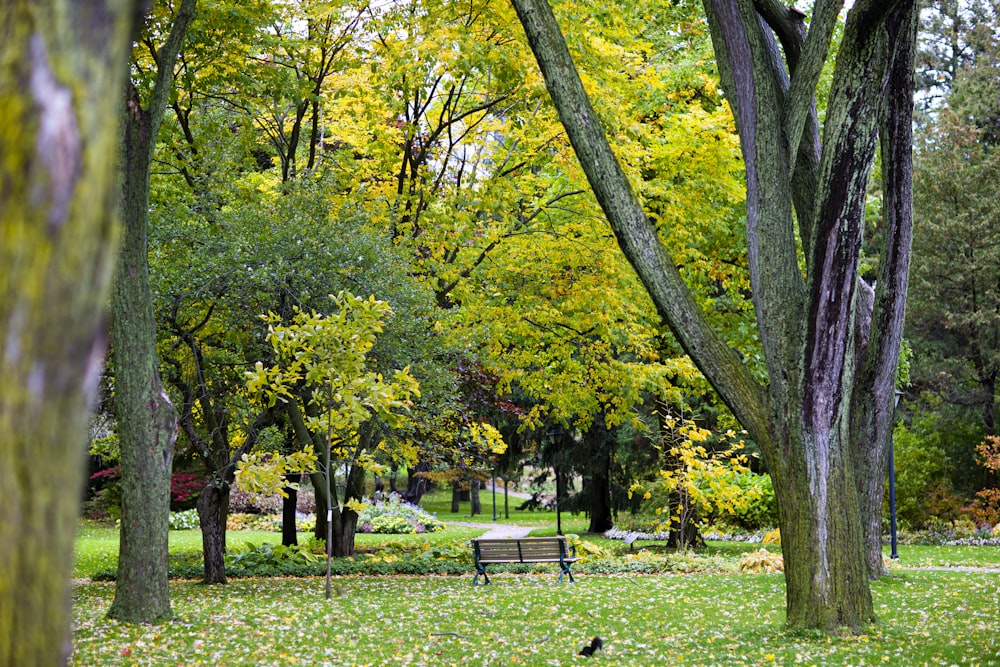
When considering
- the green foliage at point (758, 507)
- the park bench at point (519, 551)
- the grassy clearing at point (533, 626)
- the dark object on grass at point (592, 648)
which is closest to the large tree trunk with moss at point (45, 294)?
the grassy clearing at point (533, 626)

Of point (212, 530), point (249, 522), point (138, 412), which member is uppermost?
point (138, 412)

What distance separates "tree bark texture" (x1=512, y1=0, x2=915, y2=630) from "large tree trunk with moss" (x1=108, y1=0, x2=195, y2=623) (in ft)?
13.4

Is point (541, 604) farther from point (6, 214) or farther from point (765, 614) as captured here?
point (6, 214)

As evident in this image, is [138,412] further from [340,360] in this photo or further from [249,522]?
[249,522]

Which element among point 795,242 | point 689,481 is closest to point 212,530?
point 689,481

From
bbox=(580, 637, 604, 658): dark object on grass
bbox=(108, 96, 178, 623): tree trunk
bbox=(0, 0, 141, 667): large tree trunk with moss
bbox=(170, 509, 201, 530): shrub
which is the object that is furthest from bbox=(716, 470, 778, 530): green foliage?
bbox=(0, 0, 141, 667): large tree trunk with moss

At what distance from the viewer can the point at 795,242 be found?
8.19 meters

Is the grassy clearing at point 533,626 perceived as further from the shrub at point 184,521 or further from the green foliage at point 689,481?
the shrub at point 184,521

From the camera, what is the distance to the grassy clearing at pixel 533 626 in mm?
7160

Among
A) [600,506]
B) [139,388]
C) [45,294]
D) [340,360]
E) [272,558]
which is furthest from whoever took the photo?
[600,506]

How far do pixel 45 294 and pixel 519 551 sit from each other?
13157mm

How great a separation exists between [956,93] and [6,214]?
30.8m

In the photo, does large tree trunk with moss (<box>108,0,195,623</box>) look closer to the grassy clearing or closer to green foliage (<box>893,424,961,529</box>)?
the grassy clearing

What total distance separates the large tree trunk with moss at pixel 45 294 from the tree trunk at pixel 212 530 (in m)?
12.3
